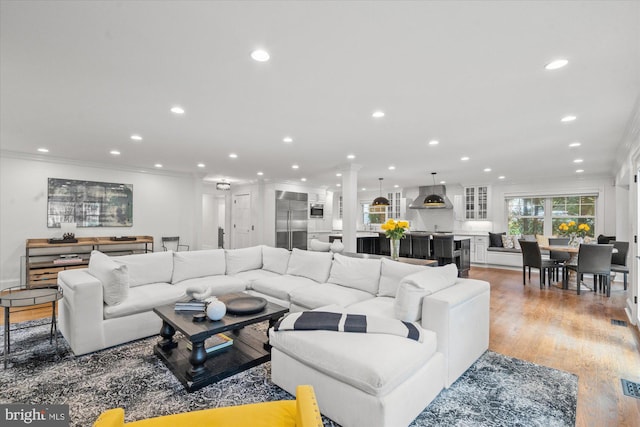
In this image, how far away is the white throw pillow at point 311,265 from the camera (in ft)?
13.3

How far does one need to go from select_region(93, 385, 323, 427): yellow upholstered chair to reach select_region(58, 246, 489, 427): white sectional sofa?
0.70 meters

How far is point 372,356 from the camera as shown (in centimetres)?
182

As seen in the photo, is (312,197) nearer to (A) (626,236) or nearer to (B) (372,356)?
(A) (626,236)

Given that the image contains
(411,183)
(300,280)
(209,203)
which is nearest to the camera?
(300,280)

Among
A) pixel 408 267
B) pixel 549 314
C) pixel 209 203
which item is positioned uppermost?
pixel 209 203

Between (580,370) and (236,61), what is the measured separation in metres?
3.88

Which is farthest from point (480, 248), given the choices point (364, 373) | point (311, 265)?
point (364, 373)

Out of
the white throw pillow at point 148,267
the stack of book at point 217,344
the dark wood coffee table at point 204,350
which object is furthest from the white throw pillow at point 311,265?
the white throw pillow at point 148,267

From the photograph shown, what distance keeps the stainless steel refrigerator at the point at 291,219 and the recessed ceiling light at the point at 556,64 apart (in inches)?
293

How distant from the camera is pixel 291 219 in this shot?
374 inches

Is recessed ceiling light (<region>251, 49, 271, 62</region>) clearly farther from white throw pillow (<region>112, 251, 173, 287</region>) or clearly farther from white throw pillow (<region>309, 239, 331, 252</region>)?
white throw pillow (<region>309, 239, 331, 252</region>)

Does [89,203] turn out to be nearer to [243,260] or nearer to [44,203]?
[44,203]

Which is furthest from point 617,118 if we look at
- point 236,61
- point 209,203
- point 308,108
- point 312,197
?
point 209,203

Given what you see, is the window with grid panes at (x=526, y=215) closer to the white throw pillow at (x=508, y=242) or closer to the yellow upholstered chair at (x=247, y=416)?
the white throw pillow at (x=508, y=242)
